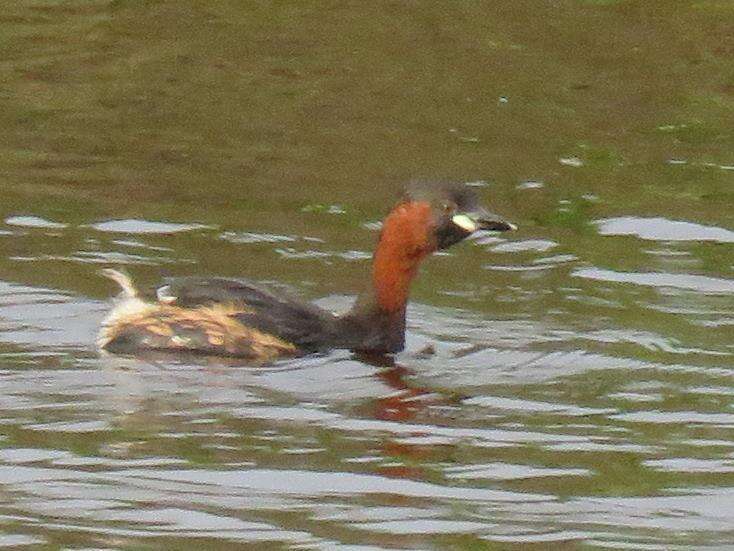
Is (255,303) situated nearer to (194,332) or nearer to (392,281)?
(194,332)

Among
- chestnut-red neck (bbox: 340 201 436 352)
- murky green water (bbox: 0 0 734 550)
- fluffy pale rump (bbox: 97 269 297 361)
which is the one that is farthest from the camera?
chestnut-red neck (bbox: 340 201 436 352)

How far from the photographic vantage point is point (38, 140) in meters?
13.8

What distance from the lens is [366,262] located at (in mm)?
11812

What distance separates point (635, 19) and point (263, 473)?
9011 mm

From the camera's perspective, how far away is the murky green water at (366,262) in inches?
316

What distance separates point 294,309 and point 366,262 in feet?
5.00

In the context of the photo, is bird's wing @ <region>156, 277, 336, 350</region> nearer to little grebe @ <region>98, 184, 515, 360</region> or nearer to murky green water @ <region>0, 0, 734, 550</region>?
little grebe @ <region>98, 184, 515, 360</region>

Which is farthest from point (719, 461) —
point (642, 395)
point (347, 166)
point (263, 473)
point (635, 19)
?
point (635, 19)

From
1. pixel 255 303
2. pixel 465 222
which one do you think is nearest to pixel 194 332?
pixel 255 303

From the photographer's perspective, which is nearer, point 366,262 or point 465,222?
point 465,222

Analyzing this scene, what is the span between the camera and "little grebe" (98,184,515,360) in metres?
10.2

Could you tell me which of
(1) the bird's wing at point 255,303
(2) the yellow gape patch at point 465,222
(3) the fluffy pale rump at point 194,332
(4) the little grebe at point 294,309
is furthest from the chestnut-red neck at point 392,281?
(3) the fluffy pale rump at point 194,332

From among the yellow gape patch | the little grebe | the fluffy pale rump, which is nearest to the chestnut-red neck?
the little grebe

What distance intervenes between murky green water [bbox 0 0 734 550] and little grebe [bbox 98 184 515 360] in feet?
0.54
